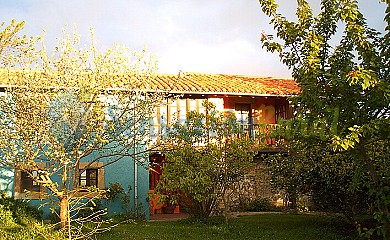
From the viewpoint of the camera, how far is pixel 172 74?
2080 centimetres

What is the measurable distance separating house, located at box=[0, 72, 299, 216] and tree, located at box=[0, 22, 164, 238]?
401 centimetres

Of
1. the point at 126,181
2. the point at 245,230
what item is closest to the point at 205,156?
the point at 245,230

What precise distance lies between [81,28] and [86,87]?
1.38m

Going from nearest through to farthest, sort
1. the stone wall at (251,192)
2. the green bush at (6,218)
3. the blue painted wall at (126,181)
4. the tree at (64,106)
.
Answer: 1. the tree at (64,106)
2. the green bush at (6,218)
3. the blue painted wall at (126,181)
4. the stone wall at (251,192)

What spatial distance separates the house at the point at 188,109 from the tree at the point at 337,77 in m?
6.31

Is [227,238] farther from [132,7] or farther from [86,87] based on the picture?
[132,7]

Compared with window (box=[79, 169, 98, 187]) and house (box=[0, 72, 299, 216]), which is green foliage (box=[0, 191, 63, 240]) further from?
window (box=[79, 169, 98, 187])

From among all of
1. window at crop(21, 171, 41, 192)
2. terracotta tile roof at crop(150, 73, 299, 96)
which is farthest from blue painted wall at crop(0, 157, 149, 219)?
terracotta tile roof at crop(150, 73, 299, 96)

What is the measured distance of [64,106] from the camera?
9.80 m

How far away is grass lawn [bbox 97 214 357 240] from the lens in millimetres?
12234

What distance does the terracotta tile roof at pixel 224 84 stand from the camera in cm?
1780

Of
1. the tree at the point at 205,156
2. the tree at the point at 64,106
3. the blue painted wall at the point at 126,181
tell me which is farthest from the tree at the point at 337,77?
the blue painted wall at the point at 126,181

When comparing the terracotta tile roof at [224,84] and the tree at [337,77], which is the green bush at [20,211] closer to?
the terracotta tile roof at [224,84]

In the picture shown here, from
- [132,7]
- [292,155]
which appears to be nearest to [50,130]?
[132,7]
